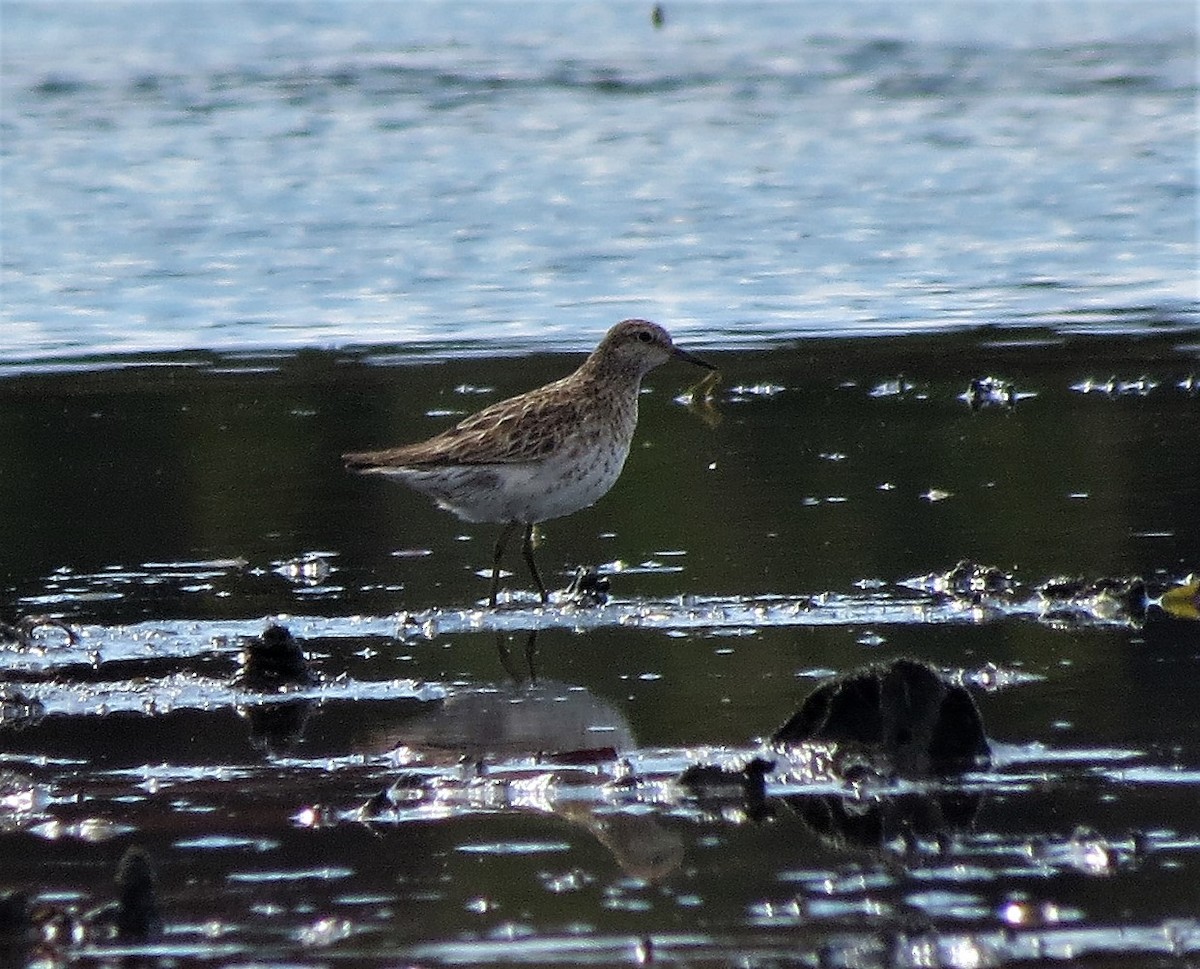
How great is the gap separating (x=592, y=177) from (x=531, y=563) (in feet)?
42.3

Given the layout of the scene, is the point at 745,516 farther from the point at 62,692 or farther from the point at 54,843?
the point at 54,843

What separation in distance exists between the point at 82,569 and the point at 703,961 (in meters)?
4.54

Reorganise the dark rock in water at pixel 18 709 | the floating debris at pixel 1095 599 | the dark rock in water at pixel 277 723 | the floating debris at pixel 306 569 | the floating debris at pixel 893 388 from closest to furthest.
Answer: the dark rock in water at pixel 277 723 < the dark rock in water at pixel 18 709 < the floating debris at pixel 1095 599 < the floating debris at pixel 306 569 < the floating debris at pixel 893 388

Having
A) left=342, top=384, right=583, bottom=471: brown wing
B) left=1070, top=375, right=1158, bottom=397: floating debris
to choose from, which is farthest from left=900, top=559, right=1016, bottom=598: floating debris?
left=1070, top=375, right=1158, bottom=397: floating debris

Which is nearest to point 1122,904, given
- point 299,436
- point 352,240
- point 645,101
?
point 299,436

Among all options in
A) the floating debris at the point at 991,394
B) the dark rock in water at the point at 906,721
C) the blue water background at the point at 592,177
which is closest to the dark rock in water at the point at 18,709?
the dark rock in water at the point at 906,721

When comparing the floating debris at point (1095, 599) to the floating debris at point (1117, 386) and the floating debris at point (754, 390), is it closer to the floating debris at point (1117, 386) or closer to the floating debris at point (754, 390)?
the floating debris at point (1117, 386)

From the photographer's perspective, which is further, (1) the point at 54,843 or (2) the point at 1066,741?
(2) the point at 1066,741

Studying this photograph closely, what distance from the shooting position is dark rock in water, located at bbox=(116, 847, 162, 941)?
499 centimetres

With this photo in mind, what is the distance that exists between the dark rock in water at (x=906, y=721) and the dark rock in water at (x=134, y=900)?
1875mm

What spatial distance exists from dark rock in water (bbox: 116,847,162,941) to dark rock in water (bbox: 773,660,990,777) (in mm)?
1875

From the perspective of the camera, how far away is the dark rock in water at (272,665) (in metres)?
7.04

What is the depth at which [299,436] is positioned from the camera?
36.7 feet

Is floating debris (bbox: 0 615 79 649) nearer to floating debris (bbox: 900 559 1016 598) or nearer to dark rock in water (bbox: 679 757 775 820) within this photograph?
dark rock in water (bbox: 679 757 775 820)
